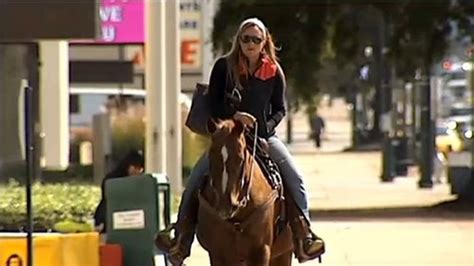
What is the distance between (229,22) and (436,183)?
11946mm

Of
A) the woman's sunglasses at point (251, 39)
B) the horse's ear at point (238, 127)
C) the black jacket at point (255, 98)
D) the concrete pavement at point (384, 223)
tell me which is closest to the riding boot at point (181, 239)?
the black jacket at point (255, 98)

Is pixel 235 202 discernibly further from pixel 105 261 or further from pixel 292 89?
pixel 292 89

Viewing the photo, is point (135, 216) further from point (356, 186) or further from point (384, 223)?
point (356, 186)

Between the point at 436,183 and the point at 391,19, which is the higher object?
the point at 391,19

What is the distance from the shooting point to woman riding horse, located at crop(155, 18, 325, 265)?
947cm

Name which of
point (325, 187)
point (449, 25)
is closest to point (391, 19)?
point (449, 25)

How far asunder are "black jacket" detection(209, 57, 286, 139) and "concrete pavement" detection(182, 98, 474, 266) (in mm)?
6137

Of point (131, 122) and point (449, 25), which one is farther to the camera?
point (131, 122)

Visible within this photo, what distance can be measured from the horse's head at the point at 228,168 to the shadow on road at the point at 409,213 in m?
15.0

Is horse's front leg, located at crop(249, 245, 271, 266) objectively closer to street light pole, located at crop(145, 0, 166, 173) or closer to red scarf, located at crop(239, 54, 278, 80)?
red scarf, located at crop(239, 54, 278, 80)

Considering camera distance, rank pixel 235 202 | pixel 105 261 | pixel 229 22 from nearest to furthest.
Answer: pixel 235 202 → pixel 105 261 → pixel 229 22

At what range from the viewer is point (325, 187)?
116 feet

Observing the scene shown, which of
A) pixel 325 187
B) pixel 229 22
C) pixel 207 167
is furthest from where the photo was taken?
pixel 325 187

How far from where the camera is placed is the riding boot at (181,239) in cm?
970
